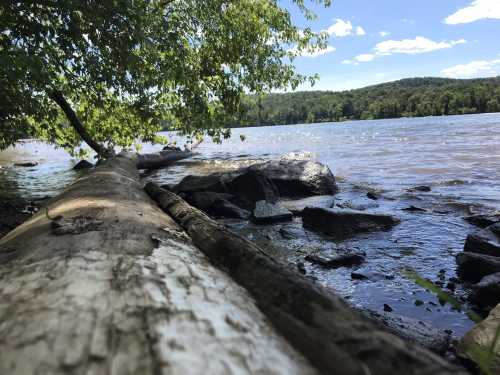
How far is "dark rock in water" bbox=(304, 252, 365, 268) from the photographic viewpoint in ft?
18.1

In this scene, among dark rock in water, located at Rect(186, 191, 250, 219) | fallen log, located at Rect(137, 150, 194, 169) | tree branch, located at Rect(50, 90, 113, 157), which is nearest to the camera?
dark rock in water, located at Rect(186, 191, 250, 219)

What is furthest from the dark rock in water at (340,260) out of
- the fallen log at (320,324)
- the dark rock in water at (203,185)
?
the dark rock in water at (203,185)

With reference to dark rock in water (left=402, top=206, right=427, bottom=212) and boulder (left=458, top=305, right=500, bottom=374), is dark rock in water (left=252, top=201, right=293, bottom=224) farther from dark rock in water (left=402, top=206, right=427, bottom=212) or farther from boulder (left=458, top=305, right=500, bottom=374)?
boulder (left=458, top=305, right=500, bottom=374)

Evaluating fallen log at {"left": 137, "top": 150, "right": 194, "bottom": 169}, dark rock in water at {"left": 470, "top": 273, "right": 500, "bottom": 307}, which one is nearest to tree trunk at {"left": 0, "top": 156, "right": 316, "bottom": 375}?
dark rock in water at {"left": 470, "top": 273, "right": 500, "bottom": 307}

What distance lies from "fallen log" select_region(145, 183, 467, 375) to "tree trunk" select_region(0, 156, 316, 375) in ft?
0.27

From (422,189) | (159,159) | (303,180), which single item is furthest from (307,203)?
(159,159)

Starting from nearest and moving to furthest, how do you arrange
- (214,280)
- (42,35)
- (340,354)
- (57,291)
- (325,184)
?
1. (340,354)
2. (57,291)
3. (214,280)
4. (42,35)
5. (325,184)

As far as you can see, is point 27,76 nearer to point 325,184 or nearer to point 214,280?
point 214,280

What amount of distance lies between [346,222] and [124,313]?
594 cm

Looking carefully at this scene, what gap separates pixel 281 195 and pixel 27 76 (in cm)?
684

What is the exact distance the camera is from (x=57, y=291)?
194 cm

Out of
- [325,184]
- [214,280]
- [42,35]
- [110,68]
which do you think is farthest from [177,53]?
[214,280]

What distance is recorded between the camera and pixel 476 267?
16.0 ft

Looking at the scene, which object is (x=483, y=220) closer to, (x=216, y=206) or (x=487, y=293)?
(x=487, y=293)
